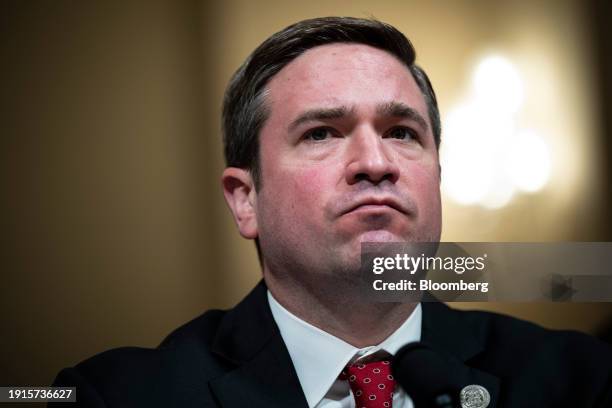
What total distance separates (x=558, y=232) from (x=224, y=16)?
110 centimetres

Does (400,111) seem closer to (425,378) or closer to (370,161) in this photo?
(370,161)

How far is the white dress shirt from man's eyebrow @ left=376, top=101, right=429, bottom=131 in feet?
1.38

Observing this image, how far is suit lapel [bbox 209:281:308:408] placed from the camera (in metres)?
1.25

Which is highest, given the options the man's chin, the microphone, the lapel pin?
the man's chin

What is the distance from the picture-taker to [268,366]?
1.30 meters

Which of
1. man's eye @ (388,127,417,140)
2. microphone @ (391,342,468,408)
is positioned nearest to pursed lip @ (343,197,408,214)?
man's eye @ (388,127,417,140)

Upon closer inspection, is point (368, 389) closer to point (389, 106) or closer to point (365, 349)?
point (365, 349)

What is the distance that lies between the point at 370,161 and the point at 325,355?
41 cm

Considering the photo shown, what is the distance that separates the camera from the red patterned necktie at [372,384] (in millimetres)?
1223

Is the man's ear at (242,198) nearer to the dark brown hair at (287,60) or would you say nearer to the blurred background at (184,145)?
the dark brown hair at (287,60)

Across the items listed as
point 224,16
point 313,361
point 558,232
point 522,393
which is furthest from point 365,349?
point 224,16

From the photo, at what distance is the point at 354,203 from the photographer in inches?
47.6

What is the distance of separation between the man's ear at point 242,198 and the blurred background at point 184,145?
0.32 metres

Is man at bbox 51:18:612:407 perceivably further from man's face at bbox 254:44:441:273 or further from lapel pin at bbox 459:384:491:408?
lapel pin at bbox 459:384:491:408
